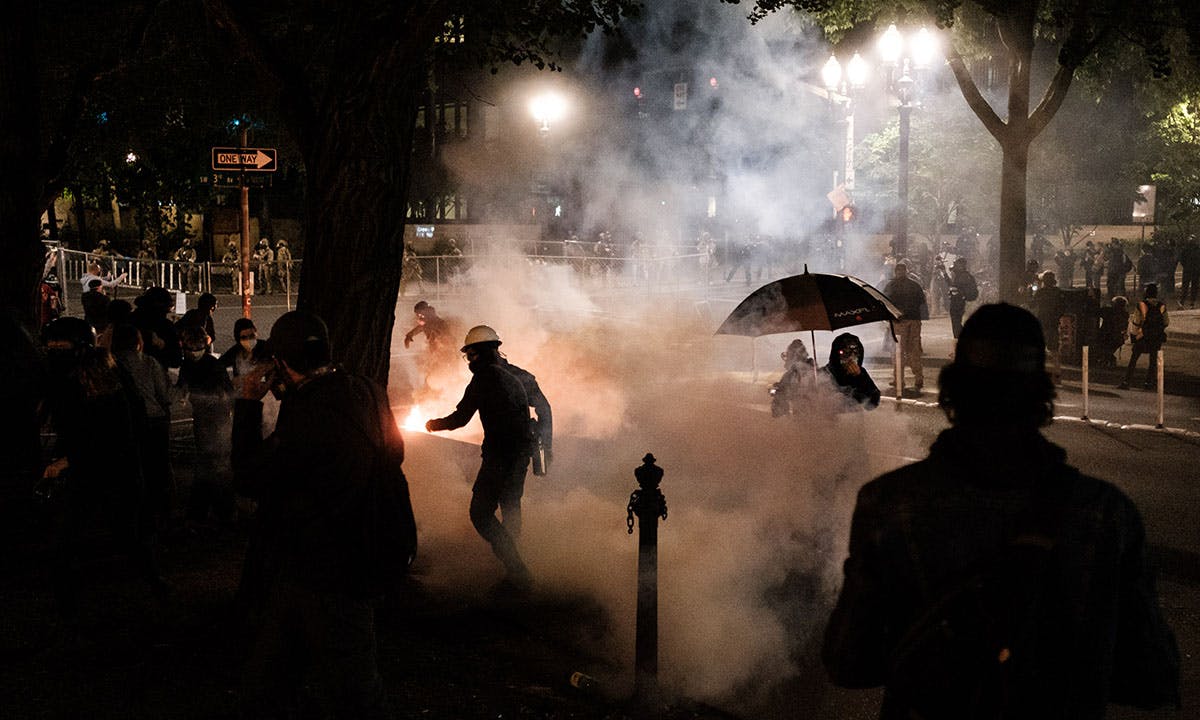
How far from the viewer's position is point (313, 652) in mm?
3773

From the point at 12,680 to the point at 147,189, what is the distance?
97.0 feet

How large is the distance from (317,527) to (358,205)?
3359 mm

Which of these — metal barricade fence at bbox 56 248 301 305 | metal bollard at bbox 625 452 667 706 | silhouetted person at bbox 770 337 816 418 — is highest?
metal barricade fence at bbox 56 248 301 305

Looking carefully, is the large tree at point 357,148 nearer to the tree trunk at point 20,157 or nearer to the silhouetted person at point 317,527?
the silhouetted person at point 317,527

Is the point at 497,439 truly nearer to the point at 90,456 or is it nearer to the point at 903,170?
the point at 90,456

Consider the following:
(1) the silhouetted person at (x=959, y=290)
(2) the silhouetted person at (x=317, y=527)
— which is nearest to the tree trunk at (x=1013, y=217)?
(1) the silhouetted person at (x=959, y=290)

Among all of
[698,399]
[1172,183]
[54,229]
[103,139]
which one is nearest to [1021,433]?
[698,399]

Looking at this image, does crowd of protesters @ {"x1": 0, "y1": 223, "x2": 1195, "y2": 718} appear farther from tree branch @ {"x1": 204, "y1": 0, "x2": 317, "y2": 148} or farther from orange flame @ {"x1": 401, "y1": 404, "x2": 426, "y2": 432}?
orange flame @ {"x1": 401, "y1": 404, "x2": 426, "y2": 432}

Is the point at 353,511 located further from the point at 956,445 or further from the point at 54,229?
the point at 54,229

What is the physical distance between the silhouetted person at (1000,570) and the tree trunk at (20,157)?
9372 millimetres

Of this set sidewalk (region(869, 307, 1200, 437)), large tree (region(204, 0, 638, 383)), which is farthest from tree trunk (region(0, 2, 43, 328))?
sidewalk (region(869, 307, 1200, 437))

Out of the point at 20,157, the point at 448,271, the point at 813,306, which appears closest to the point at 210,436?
the point at 20,157

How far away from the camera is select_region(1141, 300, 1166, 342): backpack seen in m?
15.5

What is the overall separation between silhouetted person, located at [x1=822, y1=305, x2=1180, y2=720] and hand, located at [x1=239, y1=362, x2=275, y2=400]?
2.61m
